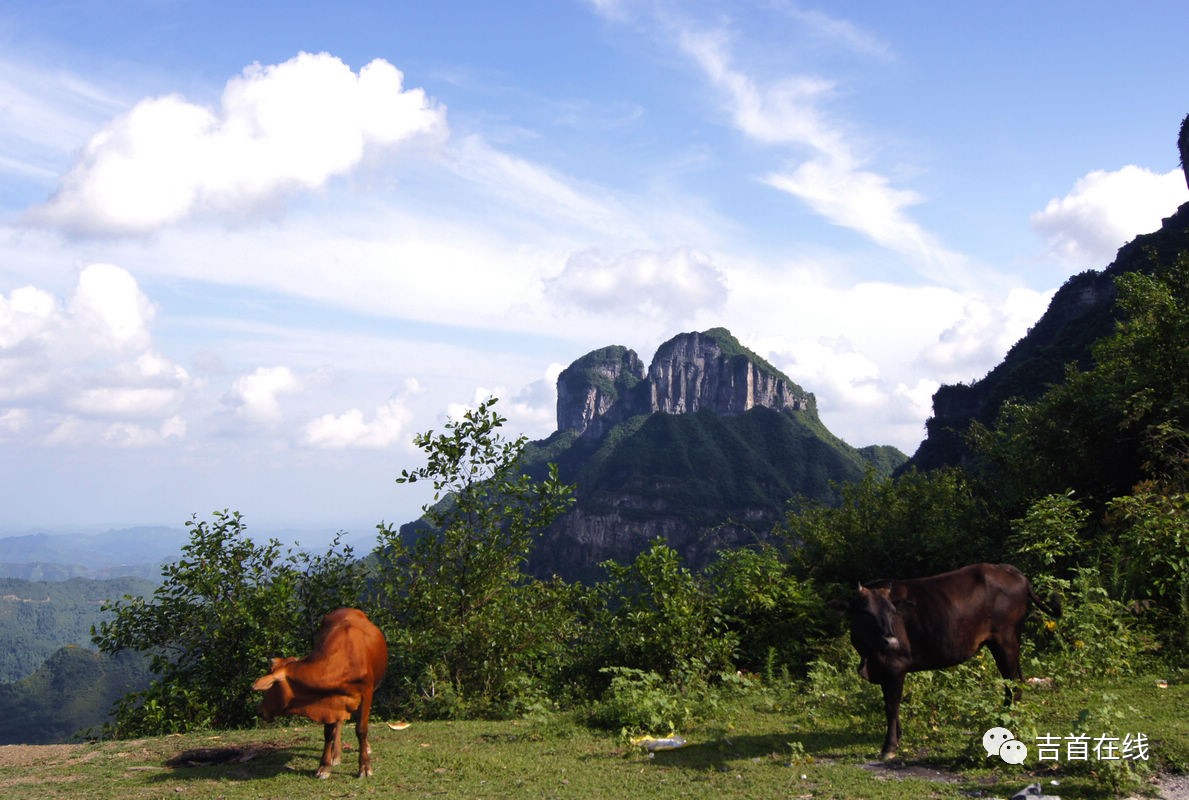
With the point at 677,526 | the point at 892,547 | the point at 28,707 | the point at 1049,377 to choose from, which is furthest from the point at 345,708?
the point at 28,707

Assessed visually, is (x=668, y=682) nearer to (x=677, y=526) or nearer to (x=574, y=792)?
(x=574, y=792)

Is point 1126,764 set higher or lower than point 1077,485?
lower

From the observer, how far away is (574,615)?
13297 millimetres

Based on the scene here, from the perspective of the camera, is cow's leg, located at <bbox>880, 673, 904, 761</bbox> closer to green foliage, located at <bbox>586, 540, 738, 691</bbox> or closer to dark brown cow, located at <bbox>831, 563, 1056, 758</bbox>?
dark brown cow, located at <bbox>831, 563, 1056, 758</bbox>

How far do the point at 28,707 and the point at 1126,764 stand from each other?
14891cm

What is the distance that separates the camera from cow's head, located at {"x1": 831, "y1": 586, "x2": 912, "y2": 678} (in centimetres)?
700

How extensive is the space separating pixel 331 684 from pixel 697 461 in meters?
134

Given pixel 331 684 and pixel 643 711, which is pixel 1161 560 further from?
pixel 331 684

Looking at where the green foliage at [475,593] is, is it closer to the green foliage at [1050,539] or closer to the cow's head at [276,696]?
the cow's head at [276,696]

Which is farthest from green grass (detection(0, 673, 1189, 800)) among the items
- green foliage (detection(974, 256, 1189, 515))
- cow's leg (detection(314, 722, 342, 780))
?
green foliage (detection(974, 256, 1189, 515))

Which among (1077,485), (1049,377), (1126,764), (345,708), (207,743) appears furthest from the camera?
(1049,377)

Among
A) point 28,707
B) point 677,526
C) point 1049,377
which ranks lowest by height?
point 28,707

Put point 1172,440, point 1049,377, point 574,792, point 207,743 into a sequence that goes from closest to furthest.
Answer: point 574,792 < point 207,743 < point 1172,440 < point 1049,377

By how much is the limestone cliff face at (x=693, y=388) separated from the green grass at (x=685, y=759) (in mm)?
153710
